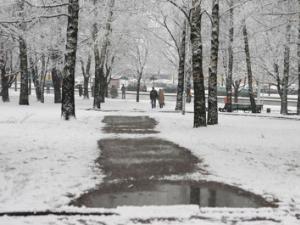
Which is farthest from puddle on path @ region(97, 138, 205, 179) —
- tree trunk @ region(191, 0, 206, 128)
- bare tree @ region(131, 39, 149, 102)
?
bare tree @ region(131, 39, 149, 102)

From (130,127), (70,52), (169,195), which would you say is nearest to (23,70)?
(70,52)

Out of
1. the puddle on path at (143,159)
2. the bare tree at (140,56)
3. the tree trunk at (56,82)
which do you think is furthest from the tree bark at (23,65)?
the bare tree at (140,56)

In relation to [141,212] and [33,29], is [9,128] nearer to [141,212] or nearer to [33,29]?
[141,212]

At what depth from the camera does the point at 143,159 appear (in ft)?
34.8

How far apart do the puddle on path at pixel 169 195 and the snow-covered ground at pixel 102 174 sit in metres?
0.30

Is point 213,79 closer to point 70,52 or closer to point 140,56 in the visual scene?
point 70,52

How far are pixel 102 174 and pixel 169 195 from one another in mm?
1915

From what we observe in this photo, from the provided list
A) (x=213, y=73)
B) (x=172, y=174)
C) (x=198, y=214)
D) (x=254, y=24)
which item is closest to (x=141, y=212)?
(x=198, y=214)

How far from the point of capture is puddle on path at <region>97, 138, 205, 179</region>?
9.20 m

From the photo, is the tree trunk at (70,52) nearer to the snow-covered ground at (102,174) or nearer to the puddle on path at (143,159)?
the snow-covered ground at (102,174)

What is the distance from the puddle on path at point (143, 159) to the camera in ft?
30.2

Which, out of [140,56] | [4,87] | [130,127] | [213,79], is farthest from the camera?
[140,56]

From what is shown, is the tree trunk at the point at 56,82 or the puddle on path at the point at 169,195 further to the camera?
the tree trunk at the point at 56,82

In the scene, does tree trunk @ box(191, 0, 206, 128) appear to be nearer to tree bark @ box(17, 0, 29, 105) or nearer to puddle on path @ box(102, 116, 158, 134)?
puddle on path @ box(102, 116, 158, 134)
